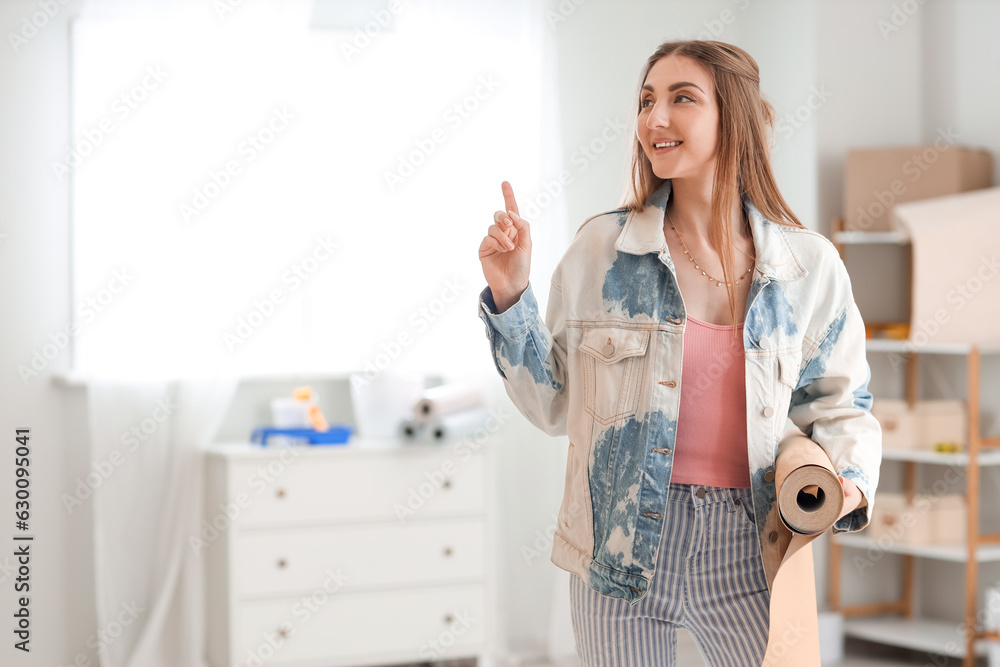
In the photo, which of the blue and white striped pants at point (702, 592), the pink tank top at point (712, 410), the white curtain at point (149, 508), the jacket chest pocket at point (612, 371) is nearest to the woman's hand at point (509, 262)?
the jacket chest pocket at point (612, 371)

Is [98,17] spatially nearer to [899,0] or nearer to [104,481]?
[104,481]

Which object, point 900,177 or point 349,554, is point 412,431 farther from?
point 900,177

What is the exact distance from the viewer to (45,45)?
2.75m

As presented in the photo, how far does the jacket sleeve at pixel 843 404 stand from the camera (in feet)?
4.26

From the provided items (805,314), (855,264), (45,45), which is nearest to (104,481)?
(45,45)

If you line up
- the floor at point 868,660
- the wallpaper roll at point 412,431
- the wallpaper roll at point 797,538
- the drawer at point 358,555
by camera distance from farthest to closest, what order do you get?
the floor at point 868,660 → the wallpaper roll at point 412,431 → the drawer at point 358,555 → the wallpaper roll at point 797,538

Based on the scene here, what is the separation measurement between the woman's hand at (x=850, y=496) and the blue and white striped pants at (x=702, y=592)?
0.13m

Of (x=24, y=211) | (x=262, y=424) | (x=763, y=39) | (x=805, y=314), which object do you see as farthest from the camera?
(x=763, y=39)

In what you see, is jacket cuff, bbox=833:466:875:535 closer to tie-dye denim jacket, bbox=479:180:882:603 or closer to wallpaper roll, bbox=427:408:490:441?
tie-dye denim jacket, bbox=479:180:882:603

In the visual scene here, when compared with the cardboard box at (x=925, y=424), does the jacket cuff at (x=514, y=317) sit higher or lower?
higher

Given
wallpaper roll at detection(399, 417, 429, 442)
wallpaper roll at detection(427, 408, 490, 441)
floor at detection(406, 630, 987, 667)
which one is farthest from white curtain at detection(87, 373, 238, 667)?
floor at detection(406, 630, 987, 667)

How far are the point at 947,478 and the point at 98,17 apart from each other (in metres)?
3.23

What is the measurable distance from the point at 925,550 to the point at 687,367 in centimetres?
198

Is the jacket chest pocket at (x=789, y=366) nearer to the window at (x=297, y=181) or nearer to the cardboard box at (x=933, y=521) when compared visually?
the window at (x=297, y=181)
